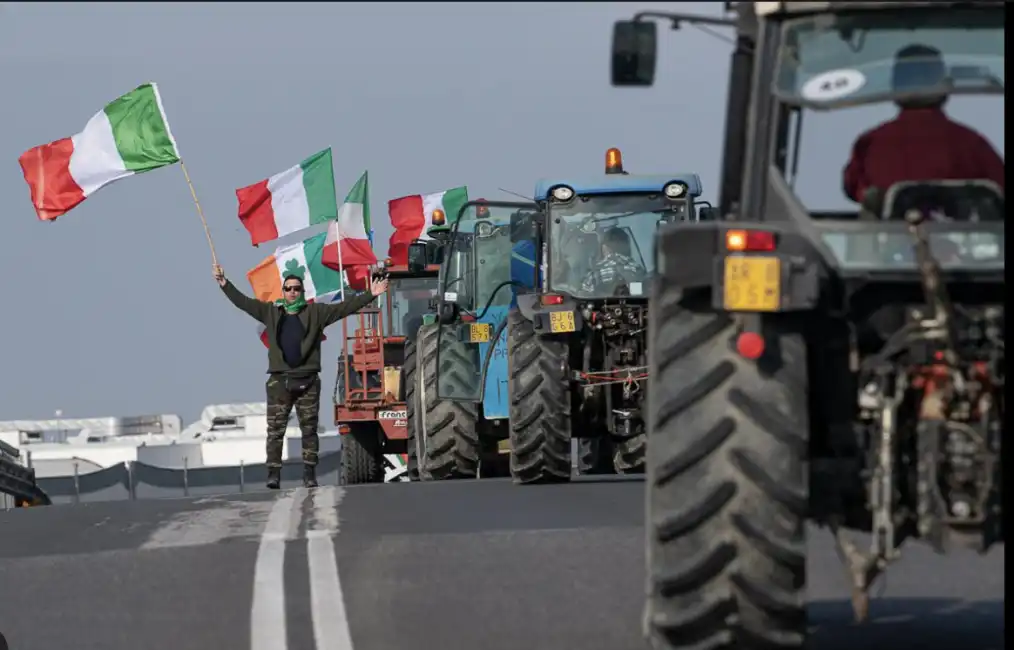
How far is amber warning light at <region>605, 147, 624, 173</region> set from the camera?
19125 millimetres

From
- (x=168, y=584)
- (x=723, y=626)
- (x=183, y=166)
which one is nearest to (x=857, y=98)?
(x=723, y=626)

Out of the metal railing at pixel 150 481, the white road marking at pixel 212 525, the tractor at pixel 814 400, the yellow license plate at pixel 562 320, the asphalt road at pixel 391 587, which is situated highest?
the tractor at pixel 814 400

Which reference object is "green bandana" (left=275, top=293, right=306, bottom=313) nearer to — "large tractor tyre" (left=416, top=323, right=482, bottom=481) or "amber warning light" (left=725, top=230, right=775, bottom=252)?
"large tractor tyre" (left=416, top=323, right=482, bottom=481)

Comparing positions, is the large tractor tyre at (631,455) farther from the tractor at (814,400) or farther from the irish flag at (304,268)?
the irish flag at (304,268)

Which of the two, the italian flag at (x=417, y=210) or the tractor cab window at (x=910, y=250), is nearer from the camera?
the tractor cab window at (x=910, y=250)

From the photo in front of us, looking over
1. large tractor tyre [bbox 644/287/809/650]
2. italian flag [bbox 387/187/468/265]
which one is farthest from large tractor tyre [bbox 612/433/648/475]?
italian flag [bbox 387/187/468/265]

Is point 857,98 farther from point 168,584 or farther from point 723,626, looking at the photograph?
point 168,584

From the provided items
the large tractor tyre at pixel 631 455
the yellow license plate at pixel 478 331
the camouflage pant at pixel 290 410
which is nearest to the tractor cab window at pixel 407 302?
the yellow license plate at pixel 478 331

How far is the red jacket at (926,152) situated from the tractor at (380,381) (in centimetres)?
2093

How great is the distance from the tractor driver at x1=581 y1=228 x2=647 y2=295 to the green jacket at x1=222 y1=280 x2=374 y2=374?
2711 millimetres

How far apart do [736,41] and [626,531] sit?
378 cm

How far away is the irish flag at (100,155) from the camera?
26109mm

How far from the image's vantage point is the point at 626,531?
39.3 feet

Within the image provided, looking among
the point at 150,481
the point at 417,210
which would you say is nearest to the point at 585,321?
the point at 417,210
